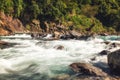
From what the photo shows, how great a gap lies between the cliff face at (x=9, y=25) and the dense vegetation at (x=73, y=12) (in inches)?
58.5

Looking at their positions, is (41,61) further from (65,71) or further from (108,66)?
(108,66)

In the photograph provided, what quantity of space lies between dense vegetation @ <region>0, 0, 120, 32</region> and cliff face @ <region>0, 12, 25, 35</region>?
1486 millimetres

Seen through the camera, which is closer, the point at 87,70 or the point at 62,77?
the point at 62,77

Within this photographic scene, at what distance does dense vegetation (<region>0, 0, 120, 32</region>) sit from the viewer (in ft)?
262

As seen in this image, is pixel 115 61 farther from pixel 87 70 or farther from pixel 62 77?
pixel 62 77

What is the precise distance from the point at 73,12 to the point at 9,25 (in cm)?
3125

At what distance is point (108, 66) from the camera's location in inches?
843

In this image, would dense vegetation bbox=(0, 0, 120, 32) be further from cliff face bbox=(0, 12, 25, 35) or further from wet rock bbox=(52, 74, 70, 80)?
wet rock bbox=(52, 74, 70, 80)

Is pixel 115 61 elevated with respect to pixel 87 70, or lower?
elevated

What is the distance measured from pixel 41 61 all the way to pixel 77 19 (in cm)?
7351

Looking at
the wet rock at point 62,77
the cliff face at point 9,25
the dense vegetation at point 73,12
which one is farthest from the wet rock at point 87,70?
the dense vegetation at point 73,12

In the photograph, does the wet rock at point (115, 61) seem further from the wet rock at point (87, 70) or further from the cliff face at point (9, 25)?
the cliff face at point (9, 25)

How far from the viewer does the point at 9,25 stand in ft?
236

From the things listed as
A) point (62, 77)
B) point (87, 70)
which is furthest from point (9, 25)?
point (62, 77)
